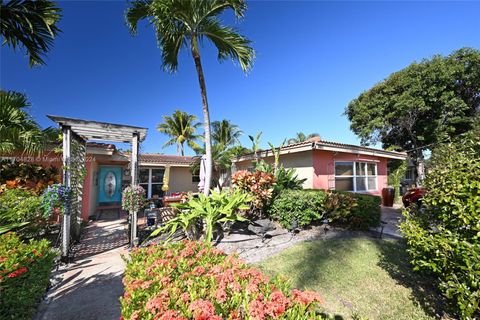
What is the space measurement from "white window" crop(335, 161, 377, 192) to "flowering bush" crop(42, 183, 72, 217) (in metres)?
10.7

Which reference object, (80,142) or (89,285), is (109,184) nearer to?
(80,142)

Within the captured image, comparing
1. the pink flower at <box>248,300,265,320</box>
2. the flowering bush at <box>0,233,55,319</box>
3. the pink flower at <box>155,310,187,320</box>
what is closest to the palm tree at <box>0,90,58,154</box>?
the flowering bush at <box>0,233,55,319</box>

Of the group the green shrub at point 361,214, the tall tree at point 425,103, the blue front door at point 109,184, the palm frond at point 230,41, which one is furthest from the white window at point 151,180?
the tall tree at point 425,103

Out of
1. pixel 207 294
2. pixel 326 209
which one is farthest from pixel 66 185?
pixel 326 209

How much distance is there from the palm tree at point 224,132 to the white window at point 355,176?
44.5ft

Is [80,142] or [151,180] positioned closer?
[80,142]

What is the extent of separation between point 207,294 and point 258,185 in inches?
193

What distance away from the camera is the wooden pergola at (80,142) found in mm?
4868

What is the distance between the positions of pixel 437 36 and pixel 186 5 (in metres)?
11.3

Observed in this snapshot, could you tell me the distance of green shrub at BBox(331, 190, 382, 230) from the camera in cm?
621

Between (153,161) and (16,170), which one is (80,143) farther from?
(153,161)

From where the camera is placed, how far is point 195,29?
21.2ft

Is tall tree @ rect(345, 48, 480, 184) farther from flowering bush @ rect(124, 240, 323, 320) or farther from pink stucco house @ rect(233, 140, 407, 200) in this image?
flowering bush @ rect(124, 240, 323, 320)

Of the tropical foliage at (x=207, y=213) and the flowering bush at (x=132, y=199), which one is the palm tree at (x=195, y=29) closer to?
the tropical foliage at (x=207, y=213)
